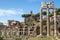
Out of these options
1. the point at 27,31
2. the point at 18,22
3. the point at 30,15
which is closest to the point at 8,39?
the point at 27,31

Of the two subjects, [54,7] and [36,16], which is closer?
[54,7]

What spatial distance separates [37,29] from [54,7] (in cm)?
830

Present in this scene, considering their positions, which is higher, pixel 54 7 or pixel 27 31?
pixel 54 7

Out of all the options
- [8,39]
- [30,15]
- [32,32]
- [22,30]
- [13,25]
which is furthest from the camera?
[30,15]

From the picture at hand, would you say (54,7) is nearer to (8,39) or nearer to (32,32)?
(32,32)

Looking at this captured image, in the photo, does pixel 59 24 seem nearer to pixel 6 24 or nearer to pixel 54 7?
pixel 54 7

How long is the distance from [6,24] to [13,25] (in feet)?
7.95

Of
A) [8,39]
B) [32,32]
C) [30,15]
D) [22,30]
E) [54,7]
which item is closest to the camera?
[8,39]

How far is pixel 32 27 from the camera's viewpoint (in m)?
44.5

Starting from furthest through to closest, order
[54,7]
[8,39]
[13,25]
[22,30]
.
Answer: [13,25]
[22,30]
[54,7]
[8,39]

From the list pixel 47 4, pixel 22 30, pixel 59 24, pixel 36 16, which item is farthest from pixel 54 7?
pixel 36 16

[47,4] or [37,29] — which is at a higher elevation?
[47,4]

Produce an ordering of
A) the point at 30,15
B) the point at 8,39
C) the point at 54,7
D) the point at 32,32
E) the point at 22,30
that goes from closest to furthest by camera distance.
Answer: the point at 8,39
the point at 54,7
the point at 32,32
the point at 22,30
the point at 30,15

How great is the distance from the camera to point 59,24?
43656mm
